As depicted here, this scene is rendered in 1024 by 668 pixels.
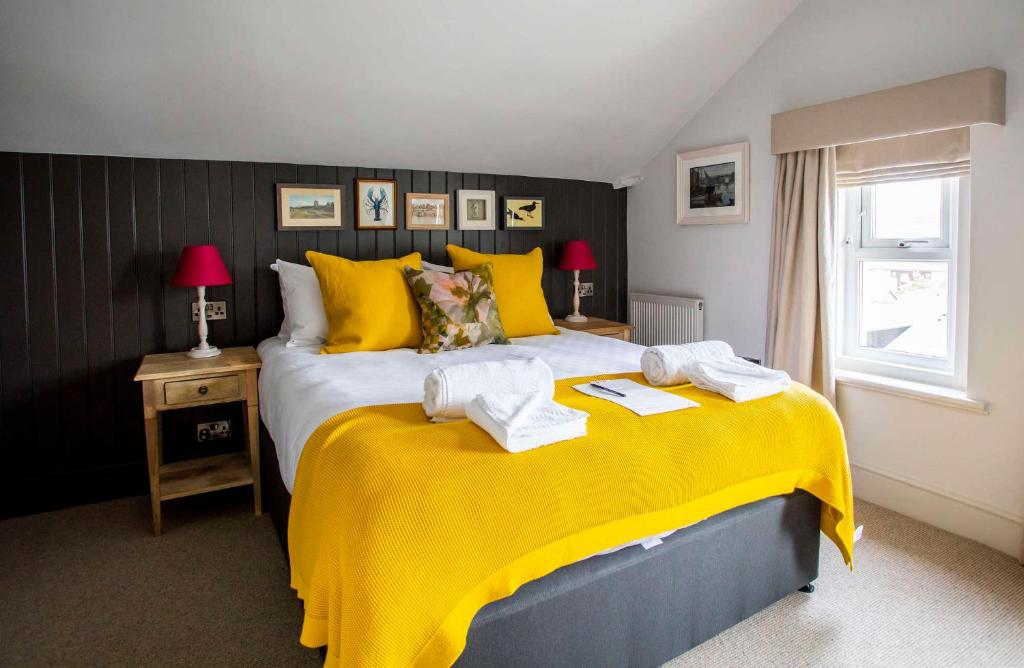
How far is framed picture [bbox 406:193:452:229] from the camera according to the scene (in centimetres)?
364

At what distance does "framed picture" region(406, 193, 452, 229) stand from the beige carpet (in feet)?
5.84

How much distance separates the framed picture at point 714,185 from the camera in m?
3.56

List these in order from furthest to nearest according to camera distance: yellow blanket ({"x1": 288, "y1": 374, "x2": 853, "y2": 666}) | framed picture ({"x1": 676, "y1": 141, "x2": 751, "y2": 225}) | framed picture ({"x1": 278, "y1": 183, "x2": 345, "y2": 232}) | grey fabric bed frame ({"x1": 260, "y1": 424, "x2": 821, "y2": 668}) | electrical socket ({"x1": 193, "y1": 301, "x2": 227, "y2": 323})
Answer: framed picture ({"x1": 676, "y1": 141, "x2": 751, "y2": 225})
framed picture ({"x1": 278, "y1": 183, "x2": 345, "y2": 232})
electrical socket ({"x1": 193, "y1": 301, "x2": 227, "y2": 323})
grey fabric bed frame ({"x1": 260, "y1": 424, "x2": 821, "y2": 668})
yellow blanket ({"x1": 288, "y1": 374, "x2": 853, "y2": 666})

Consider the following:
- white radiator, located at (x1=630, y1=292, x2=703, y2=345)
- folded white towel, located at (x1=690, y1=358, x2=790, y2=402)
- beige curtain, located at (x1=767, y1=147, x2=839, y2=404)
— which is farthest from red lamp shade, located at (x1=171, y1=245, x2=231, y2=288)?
beige curtain, located at (x1=767, y1=147, x2=839, y2=404)

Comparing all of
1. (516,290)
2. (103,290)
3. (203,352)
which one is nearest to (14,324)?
(103,290)

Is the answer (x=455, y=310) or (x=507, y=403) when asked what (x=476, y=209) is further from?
(x=507, y=403)

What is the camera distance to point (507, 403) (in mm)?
1682

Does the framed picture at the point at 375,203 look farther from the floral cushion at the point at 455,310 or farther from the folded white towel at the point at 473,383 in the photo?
the folded white towel at the point at 473,383

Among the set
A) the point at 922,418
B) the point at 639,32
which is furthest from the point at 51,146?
the point at 922,418

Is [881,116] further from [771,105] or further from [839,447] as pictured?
[839,447]

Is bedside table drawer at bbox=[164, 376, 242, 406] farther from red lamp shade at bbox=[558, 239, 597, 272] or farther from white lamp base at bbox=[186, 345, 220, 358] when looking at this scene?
red lamp shade at bbox=[558, 239, 597, 272]

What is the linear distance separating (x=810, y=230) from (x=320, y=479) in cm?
262

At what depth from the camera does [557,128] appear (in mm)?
3654

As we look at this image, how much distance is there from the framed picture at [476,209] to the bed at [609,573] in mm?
1470
